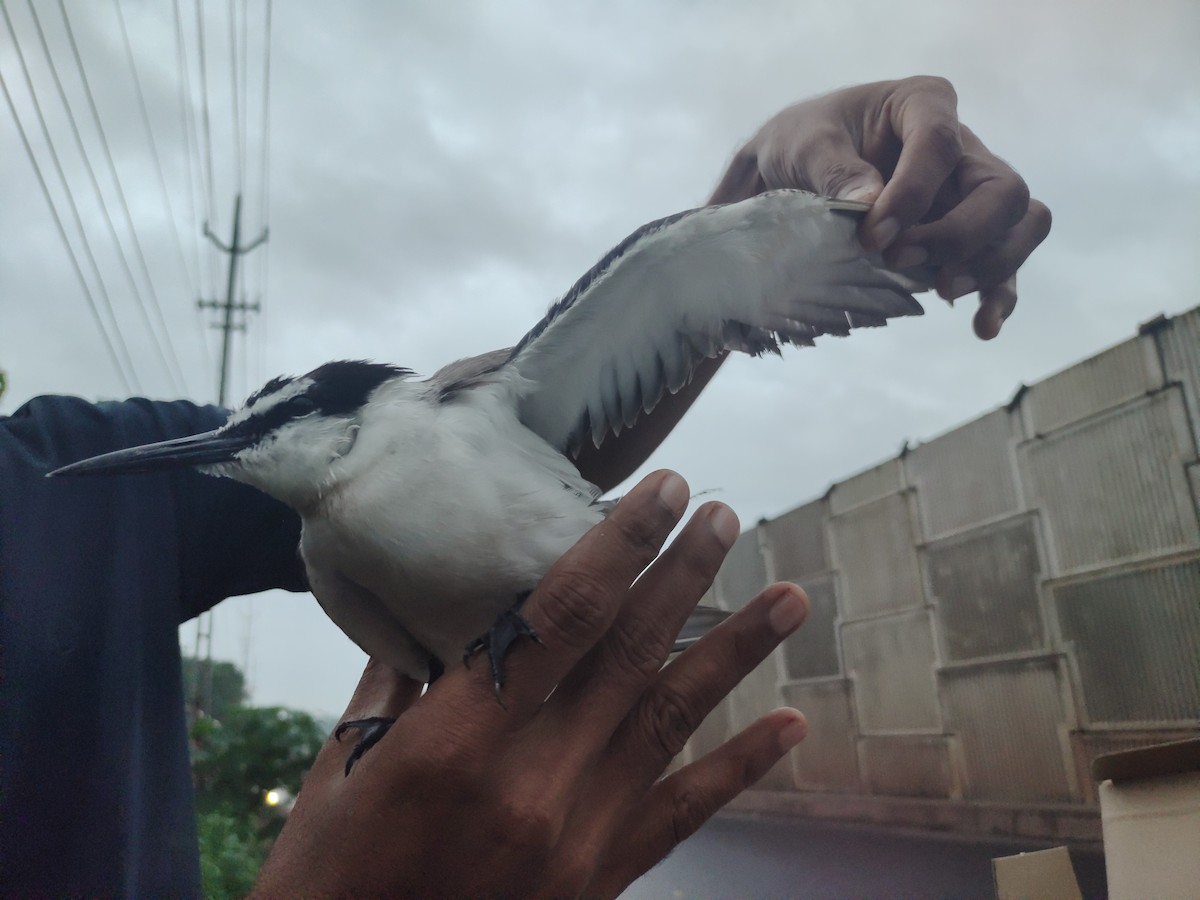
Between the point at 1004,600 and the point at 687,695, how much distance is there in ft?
1.74

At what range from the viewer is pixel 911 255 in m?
0.73

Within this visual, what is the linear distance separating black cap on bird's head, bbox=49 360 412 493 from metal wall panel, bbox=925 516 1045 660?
2.48 feet

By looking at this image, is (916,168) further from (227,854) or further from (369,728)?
(227,854)

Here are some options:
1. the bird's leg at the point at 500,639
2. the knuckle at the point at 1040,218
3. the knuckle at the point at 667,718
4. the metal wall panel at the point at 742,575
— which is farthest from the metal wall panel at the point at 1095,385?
the bird's leg at the point at 500,639

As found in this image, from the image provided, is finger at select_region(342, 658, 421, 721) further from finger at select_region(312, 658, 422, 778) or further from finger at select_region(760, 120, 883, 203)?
finger at select_region(760, 120, 883, 203)

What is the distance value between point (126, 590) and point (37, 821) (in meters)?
0.21

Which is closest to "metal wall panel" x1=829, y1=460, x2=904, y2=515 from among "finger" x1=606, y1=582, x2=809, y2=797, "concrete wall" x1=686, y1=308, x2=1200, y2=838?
"concrete wall" x1=686, y1=308, x2=1200, y2=838

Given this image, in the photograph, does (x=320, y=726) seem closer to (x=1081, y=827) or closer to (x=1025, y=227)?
(x=1081, y=827)

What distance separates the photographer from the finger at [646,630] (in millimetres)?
659

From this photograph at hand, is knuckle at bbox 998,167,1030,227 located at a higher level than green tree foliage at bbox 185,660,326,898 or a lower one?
higher

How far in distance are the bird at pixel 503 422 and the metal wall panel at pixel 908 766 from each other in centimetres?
57

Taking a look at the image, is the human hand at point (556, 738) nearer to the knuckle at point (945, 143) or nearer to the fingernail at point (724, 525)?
the fingernail at point (724, 525)

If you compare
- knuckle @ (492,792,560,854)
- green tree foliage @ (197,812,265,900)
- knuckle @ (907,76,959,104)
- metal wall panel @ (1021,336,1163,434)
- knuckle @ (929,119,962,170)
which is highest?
knuckle @ (907,76,959,104)

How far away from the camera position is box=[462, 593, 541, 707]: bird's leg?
2.00ft
